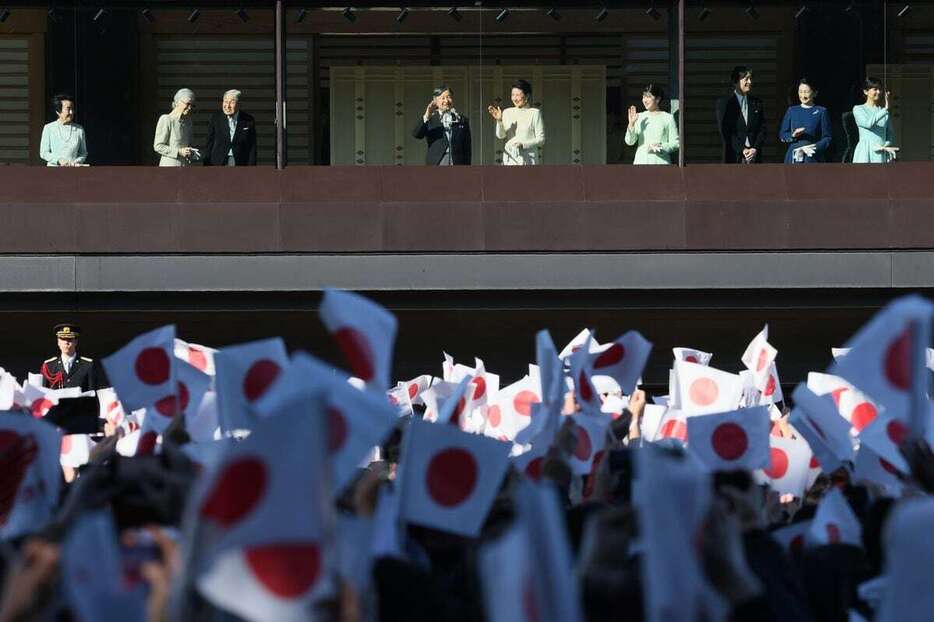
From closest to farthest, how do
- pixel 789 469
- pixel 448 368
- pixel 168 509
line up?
pixel 168 509 < pixel 789 469 < pixel 448 368

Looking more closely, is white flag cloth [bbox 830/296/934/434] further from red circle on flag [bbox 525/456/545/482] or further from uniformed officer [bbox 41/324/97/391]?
uniformed officer [bbox 41/324/97/391]

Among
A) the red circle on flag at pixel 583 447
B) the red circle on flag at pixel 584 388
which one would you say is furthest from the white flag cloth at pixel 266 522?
the red circle on flag at pixel 584 388

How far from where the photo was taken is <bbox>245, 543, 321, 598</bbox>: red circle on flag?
15.1 feet

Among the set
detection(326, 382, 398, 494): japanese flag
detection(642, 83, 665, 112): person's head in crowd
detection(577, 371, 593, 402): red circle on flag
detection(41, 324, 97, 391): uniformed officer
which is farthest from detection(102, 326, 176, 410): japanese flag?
detection(642, 83, 665, 112): person's head in crowd

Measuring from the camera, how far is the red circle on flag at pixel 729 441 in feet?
28.8

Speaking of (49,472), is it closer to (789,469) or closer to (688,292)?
(789,469)

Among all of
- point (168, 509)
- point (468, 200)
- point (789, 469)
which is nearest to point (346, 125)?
point (468, 200)

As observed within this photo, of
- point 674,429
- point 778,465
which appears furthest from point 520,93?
point 778,465

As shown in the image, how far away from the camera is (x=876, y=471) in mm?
8148

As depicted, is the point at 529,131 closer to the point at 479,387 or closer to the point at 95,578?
the point at 479,387

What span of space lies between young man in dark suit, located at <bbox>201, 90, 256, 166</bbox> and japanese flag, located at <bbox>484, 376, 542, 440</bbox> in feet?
27.9

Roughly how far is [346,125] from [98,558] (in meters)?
15.8

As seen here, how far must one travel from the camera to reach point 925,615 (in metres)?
4.67

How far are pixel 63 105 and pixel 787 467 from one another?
11960 mm
